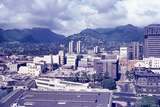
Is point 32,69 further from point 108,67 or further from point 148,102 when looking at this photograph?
point 148,102

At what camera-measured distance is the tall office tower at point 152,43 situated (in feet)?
114

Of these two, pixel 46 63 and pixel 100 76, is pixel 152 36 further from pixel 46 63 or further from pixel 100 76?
pixel 100 76

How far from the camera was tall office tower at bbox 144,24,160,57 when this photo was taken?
34.8 meters

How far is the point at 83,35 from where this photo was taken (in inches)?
2356

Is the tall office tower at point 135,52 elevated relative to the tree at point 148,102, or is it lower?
elevated

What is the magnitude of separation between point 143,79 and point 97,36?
3917 centimetres

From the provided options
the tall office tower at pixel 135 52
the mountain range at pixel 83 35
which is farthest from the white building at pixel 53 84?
the mountain range at pixel 83 35

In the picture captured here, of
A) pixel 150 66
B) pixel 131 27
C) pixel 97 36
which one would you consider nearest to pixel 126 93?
pixel 150 66

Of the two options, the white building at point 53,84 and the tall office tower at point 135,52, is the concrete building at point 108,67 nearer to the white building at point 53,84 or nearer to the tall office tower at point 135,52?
the white building at point 53,84

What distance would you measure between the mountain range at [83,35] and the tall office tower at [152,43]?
63.9ft

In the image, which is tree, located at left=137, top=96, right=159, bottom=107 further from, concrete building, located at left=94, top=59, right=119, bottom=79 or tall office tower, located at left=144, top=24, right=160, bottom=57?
tall office tower, located at left=144, top=24, right=160, bottom=57

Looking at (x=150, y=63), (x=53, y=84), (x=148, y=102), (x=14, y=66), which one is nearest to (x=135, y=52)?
(x=150, y=63)

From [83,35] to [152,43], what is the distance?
2520cm

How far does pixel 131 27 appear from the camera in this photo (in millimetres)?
68562
